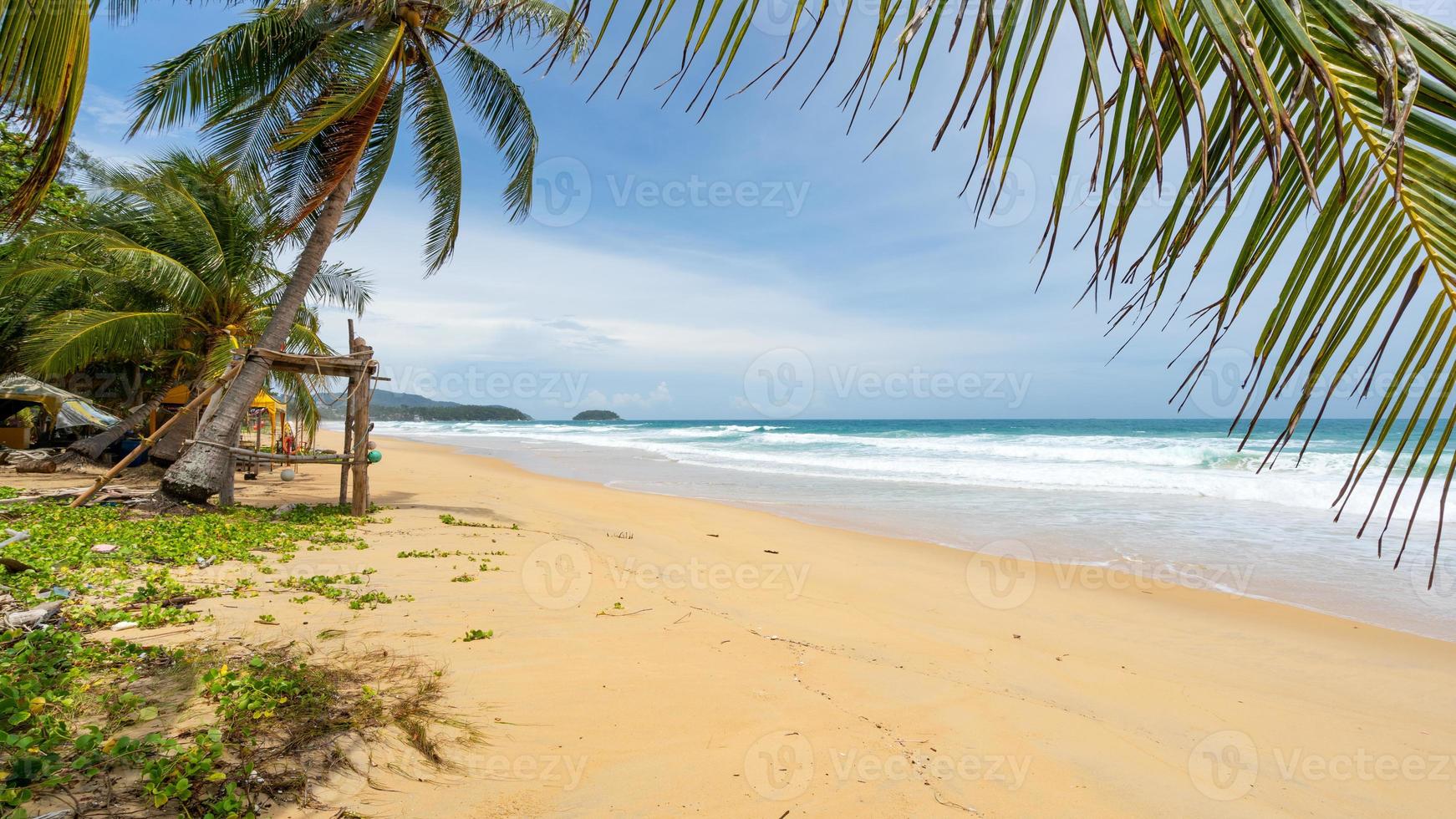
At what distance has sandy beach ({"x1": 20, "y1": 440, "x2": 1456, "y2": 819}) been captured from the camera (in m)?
3.07

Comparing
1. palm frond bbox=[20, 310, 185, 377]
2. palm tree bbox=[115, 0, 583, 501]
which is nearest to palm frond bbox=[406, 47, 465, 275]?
palm tree bbox=[115, 0, 583, 501]

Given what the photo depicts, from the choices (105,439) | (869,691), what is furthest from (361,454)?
(105,439)

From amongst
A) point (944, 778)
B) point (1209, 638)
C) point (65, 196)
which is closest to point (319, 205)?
point (65, 196)

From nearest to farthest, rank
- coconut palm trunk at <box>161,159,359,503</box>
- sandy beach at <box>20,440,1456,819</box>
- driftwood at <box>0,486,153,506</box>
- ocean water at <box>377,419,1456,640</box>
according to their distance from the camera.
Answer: sandy beach at <box>20,440,1456,819</box>, ocean water at <box>377,419,1456,640</box>, driftwood at <box>0,486,153,506</box>, coconut palm trunk at <box>161,159,359,503</box>

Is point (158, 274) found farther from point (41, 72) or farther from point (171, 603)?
point (41, 72)

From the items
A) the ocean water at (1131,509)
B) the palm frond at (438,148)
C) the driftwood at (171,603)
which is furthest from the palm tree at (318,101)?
the ocean water at (1131,509)

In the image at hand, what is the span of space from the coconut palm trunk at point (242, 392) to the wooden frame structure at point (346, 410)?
0.13 m

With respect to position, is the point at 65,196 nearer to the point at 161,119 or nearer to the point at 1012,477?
the point at 161,119

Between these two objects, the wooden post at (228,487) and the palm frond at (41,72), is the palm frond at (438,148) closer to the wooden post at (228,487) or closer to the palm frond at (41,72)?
the wooden post at (228,487)

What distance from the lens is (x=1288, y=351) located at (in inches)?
45.1

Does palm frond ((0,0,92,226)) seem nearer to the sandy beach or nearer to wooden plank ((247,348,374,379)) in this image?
the sandy beach

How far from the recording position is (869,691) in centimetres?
410

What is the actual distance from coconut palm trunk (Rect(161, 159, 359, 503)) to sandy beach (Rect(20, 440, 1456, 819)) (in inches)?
119

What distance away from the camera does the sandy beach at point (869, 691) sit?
3.07 metres
